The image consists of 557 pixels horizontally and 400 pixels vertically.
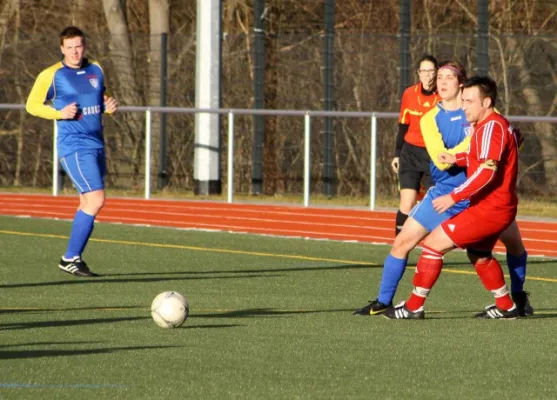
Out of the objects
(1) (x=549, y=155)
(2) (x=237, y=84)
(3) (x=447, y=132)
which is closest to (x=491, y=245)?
(3) (x=447, y=132)

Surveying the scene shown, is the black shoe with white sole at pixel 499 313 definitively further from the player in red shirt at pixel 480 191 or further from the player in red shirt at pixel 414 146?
the player in red shirt at pixel 414 146

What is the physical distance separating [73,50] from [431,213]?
3.93m

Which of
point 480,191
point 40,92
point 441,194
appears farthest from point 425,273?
point 40,92

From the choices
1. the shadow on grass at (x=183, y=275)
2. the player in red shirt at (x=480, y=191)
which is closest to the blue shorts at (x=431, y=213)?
the player in red shirt at (x=480, y=191)

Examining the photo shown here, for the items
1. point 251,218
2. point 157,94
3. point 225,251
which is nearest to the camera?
point 225,251

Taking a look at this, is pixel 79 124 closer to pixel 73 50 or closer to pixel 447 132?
pixel 73 50

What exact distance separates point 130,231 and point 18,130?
10.2 meters

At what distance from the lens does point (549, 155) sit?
22.3 meters

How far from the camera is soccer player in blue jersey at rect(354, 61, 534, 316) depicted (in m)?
10.1

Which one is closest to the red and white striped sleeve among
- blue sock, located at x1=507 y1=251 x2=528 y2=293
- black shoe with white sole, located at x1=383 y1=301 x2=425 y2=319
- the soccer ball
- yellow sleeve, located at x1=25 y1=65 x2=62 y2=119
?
black shoe with white sole, located at x1=383 y1=301 x2=425 y2=319

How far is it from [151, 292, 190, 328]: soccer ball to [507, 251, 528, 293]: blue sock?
239 centimetres

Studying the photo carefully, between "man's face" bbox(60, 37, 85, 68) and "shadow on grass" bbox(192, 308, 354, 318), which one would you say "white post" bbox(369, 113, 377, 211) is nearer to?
"man's face" bbox(60, 37, 85, 68)

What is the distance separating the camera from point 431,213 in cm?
1002

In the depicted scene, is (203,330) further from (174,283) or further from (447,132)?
(174,283)
